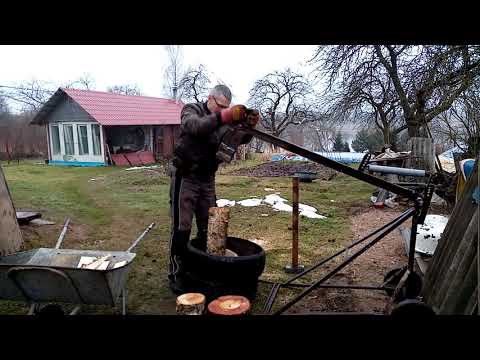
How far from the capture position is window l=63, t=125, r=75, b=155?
16.9 metres

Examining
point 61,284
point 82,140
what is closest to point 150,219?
point 61,284

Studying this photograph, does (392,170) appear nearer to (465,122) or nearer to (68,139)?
(465,122)

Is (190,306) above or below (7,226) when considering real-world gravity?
below

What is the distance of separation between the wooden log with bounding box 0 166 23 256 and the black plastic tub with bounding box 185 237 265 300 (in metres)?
2.31

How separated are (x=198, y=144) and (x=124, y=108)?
1584 cm

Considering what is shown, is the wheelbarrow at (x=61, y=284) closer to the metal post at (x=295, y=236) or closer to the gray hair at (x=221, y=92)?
the gray hair at (x=221, y=92)

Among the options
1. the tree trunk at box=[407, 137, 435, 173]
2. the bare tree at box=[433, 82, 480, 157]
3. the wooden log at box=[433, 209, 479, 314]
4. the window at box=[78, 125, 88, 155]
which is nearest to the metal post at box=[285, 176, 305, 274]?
the wooden log at box=[433, 209, 479, 314]

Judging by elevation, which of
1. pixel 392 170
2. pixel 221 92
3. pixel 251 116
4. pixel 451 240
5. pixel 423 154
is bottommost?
pixel 451 240

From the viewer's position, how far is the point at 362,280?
402 centimetres
